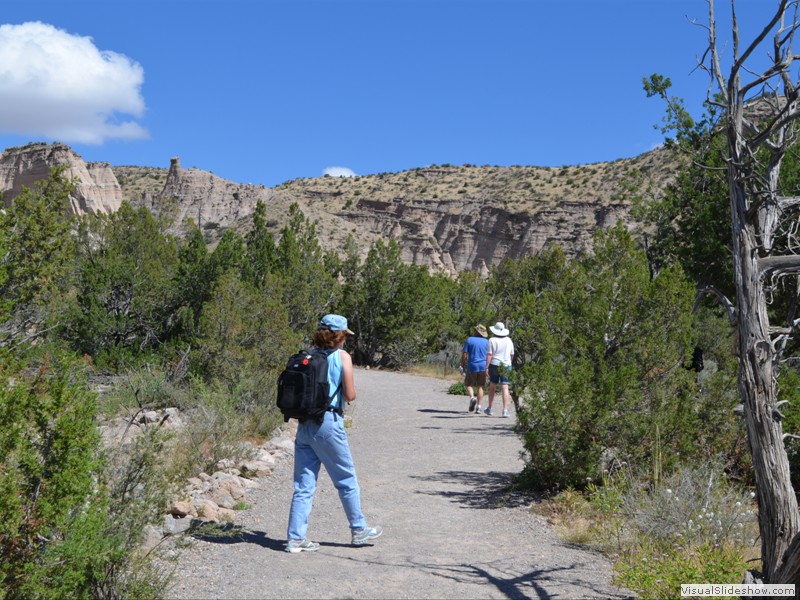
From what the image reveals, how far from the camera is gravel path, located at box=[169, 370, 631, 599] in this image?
4.93 m

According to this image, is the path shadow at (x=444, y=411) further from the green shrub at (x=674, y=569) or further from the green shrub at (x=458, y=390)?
the green shrub at (x=674, y=569)

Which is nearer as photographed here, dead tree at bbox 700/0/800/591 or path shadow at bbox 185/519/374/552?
dead tree at bbox 700/0/800/591

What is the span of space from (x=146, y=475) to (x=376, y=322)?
72.2 feet

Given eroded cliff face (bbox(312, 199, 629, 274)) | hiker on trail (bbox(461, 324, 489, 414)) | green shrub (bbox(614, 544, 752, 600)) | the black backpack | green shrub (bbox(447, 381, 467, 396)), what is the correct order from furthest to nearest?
eroded cliff face (bbox(312, 199, 629, 274))
green shrub (bbox(447, 381, 467, 396))
hiker on trail (bbox(461, 324, 489, 414))
the black backpack
green shrub (bbox(614, 544, 752, 600))

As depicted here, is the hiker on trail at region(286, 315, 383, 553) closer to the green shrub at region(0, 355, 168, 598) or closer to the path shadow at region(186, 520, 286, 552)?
the path shadow at region(186, 520, 286, 552)

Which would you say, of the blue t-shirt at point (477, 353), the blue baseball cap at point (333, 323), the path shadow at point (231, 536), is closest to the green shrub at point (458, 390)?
the blue t-shirt at point (477, 353)

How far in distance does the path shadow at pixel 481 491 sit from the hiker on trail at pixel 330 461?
2.08 metres

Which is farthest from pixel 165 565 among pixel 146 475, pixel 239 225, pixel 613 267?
pixel 239 225

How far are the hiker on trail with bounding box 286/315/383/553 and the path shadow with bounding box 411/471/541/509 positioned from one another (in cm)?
208

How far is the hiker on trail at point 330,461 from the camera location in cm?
568

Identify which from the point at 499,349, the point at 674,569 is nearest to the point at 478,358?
the point at 499,349

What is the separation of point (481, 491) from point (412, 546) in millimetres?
2321

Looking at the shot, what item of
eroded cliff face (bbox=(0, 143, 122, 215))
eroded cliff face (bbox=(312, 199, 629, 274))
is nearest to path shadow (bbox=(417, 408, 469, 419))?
eroded cliff face (bbox=(312, 199, 629, 274))

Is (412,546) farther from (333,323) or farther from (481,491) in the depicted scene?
(481,491)
